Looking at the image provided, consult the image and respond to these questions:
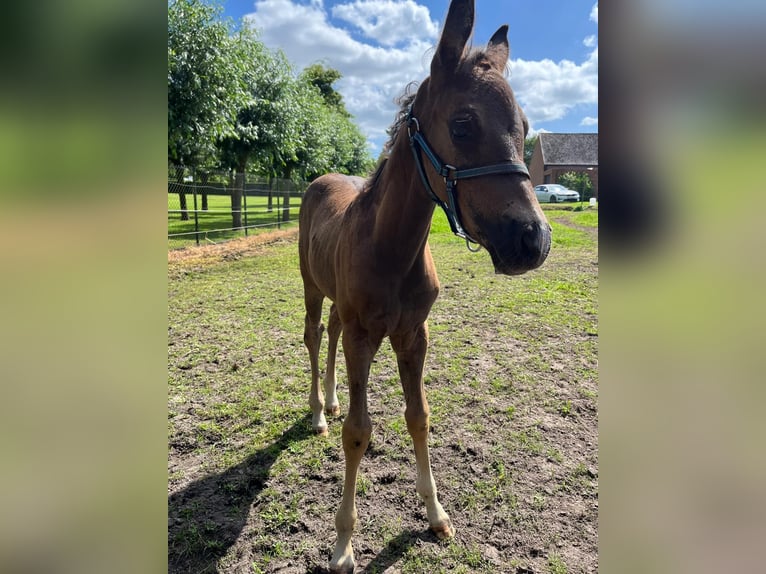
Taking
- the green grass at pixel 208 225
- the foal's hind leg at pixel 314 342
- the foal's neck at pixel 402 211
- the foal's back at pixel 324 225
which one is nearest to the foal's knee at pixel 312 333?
the foal's hind leg at pixel 314 342

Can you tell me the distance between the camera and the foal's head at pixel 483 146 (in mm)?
1435

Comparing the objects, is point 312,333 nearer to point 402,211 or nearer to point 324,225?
point 324,225

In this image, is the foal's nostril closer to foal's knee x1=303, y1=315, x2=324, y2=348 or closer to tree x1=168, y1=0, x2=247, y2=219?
foal's knee x1=303, y1=315, x2=324, y2=348

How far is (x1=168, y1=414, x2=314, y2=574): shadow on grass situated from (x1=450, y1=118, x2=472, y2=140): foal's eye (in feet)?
8.19

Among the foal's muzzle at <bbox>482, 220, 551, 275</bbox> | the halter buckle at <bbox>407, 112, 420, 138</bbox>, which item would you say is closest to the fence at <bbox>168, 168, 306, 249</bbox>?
the halter buckle at <bbox>407, 112, 420, 138</bbox>

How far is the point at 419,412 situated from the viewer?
2.50 metres

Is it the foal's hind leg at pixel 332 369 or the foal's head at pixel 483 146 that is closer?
the foal's head at pixel 483 146

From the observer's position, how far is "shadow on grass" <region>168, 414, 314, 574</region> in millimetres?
2236

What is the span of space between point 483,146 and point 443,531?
2.13 m

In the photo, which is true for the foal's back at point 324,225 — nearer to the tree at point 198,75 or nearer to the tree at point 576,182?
the tree at point 198,75

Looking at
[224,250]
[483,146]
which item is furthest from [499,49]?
[224,250]

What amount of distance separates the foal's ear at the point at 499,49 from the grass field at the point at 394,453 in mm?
2498
